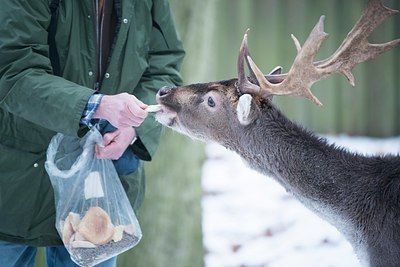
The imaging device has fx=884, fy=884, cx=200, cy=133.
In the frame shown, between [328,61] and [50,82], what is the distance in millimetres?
1170

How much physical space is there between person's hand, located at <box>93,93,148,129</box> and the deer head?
1.31ft

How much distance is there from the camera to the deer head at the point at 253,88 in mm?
3561

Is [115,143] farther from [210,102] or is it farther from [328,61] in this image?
[328,61]

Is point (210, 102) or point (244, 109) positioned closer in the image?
point (244, 109)

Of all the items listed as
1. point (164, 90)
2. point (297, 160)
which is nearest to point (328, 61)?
point (297, 160)

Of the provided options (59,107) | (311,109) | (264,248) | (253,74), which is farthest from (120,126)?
(311,109)

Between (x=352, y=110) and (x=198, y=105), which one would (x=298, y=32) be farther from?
(x=198, y=105)

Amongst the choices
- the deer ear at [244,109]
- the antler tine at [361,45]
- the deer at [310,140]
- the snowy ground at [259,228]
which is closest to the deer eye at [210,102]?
the deer at [310,140]

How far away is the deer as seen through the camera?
3.49m

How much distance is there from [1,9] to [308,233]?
3.41 metres

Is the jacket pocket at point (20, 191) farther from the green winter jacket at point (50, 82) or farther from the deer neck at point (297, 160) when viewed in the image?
the deer neck at point (297, 160)

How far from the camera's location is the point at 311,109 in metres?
8.77

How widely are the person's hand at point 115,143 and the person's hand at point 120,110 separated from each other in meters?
0.13

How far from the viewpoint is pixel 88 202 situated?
3.48m
